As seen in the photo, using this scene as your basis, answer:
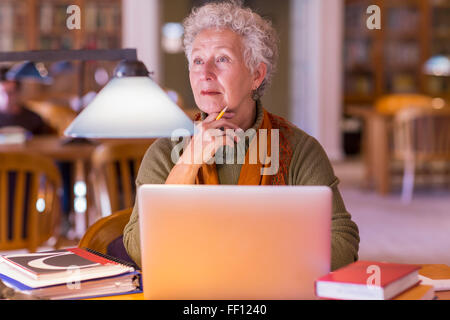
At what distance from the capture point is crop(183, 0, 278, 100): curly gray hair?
1.50 meters

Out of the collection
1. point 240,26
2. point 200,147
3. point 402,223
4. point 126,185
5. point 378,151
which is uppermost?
point 240,26

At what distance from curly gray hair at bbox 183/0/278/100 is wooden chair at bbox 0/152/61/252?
4.18 feet

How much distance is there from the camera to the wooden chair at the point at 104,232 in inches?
59.7

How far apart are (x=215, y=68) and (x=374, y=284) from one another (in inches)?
28.1

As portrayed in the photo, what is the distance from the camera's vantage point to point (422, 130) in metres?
5.77

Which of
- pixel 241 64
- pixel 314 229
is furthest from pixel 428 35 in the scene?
pixel 314 229

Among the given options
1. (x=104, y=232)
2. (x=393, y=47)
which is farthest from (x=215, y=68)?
(x=393, y=47)

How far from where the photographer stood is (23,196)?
258 centimetres

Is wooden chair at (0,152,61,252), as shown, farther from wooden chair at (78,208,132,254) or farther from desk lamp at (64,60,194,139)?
desk lamp at (64,60,194,139)

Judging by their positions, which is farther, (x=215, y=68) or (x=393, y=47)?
(x=393, y=47)

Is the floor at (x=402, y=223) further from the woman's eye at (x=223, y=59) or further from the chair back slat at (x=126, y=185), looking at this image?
the woman's eye at (x=223, y=59)

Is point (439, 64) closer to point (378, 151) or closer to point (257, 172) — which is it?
point (378, 151)

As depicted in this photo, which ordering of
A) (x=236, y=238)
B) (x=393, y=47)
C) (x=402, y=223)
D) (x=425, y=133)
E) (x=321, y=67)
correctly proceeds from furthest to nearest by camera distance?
(x=393, y=47), (x=321, y=67), (x=425, y=133), (x=402, y=223), (x=236, y=238)

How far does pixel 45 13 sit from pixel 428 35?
5.38 metres
